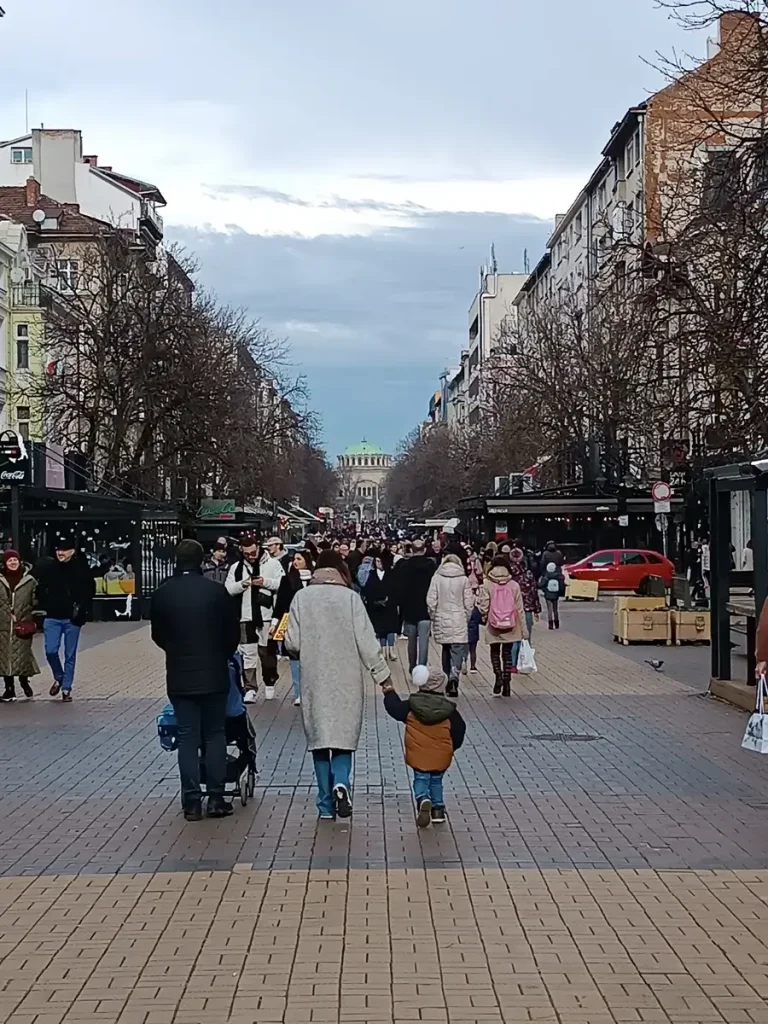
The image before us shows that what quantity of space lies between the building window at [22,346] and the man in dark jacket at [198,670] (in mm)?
57016

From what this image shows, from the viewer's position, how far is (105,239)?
50.2 m

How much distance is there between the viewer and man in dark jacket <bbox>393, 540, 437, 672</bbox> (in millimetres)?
18938

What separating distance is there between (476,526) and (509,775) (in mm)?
47404

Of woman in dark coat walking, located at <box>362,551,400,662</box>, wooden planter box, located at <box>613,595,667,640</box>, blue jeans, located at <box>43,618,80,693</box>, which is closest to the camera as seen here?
blue jeans, located at <box>43,618,80,693</box>

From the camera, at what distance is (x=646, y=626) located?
2567 cm

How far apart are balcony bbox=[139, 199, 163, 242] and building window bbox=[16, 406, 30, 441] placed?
55.7ft

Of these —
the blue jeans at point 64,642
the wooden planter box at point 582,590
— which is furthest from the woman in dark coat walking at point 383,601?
the wooden planter box at point 582,590

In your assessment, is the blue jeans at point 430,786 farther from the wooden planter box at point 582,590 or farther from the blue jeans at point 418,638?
the wooden planter box at point 582,590

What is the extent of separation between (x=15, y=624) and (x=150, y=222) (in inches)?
2623

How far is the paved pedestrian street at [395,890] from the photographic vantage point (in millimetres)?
6121

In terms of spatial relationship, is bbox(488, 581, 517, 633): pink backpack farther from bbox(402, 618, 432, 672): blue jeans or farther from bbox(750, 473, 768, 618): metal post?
bbox(750, 473, 768, 618): metal post

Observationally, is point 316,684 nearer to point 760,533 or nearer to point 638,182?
point 760,533

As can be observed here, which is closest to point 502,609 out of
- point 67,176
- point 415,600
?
point 415,600

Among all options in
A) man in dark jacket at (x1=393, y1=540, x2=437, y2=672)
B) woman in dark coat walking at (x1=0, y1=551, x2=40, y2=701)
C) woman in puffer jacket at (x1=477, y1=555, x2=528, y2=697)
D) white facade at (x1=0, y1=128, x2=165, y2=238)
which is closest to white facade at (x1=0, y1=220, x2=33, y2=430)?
white facade at (x1=0, y1=128, x2=165, y2=238)
